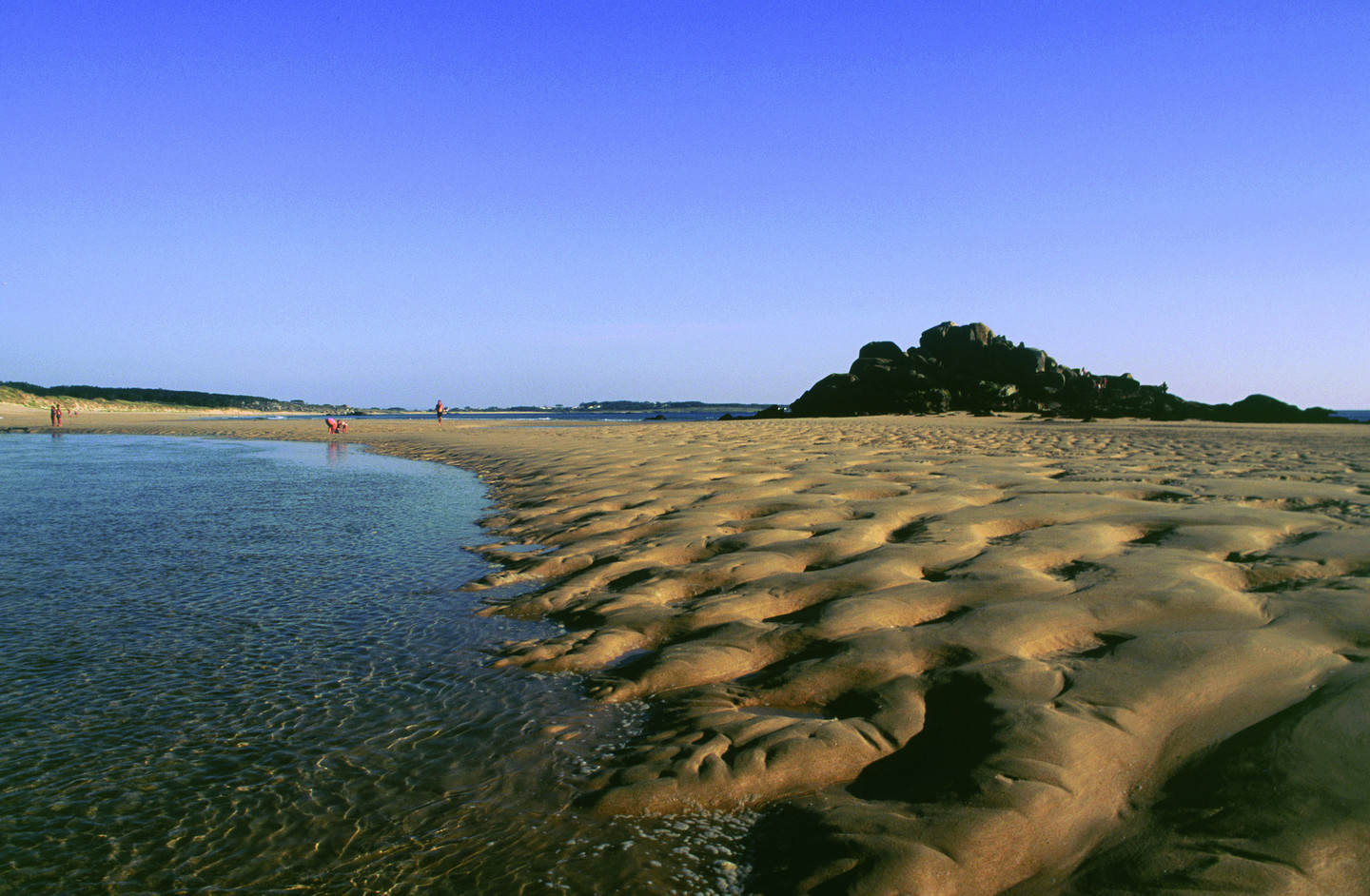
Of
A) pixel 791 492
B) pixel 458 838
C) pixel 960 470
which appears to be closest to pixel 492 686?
pixel 458 838

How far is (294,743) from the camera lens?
2.77 meters

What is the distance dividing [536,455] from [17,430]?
28.8m

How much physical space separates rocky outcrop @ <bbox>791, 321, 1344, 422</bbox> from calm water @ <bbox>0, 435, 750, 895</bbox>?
2641 cm

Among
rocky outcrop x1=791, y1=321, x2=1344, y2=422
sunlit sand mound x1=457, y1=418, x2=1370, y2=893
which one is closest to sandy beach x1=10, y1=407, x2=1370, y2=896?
sunlit sand mound x1=457, y1=418, x2=1370, y2=893

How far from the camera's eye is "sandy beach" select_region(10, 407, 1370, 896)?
1.89 metres

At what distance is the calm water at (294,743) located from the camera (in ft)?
6.68

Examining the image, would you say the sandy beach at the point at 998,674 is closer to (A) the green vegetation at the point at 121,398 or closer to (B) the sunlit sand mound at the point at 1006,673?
(B) the sunlit sand mound at the point at 1006,673

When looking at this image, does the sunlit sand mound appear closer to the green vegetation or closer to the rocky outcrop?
the rocky outcrop

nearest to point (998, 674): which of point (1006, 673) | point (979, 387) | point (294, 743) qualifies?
point (1006, 673)

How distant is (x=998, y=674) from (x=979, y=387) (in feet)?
104

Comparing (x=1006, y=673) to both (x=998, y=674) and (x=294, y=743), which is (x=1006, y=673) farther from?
(x=294, y=743)

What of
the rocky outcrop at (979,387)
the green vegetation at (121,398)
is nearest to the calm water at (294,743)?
the rocky outcrop at (979,387)

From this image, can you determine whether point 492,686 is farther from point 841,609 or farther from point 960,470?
point 960,470

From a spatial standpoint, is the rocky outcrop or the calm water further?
the rocky outcrop
